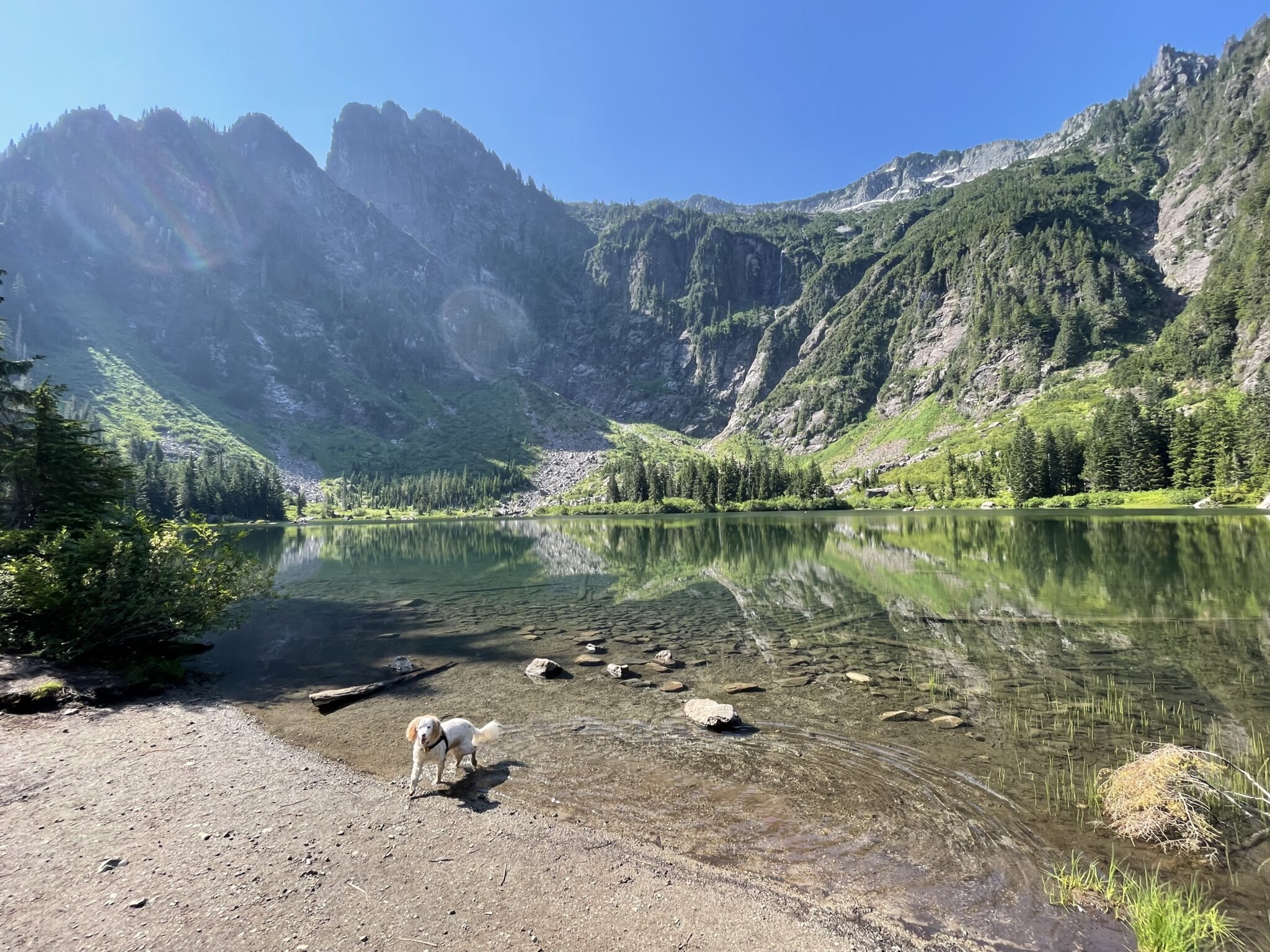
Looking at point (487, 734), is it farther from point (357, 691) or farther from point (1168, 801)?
point (1168, 801)

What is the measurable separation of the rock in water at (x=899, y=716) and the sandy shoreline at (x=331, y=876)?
881cm

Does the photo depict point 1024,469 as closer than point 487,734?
No

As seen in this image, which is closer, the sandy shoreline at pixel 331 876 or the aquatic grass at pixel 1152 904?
the aquatic grass at pixel 1152 904

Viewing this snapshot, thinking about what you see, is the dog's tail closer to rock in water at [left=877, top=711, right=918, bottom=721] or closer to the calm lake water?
the calm lake water

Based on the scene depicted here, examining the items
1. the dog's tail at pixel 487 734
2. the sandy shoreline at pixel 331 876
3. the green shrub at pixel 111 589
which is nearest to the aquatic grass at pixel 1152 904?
the sandy shoreline at pixel 331 876

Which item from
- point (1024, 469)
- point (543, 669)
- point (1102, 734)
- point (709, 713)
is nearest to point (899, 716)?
point (1102, 734)

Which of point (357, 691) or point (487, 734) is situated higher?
point (487, 734)

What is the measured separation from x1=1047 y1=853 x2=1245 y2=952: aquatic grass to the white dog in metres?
10.7

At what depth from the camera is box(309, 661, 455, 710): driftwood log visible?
670 inches

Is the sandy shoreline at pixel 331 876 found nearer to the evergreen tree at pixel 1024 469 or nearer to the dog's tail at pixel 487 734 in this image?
the dog's tail at pixel 487 734

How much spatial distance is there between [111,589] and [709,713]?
21.2 meters

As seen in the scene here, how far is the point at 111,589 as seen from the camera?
1942 cm

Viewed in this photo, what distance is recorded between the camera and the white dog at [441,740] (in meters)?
11.2

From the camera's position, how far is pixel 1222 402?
127688mm
